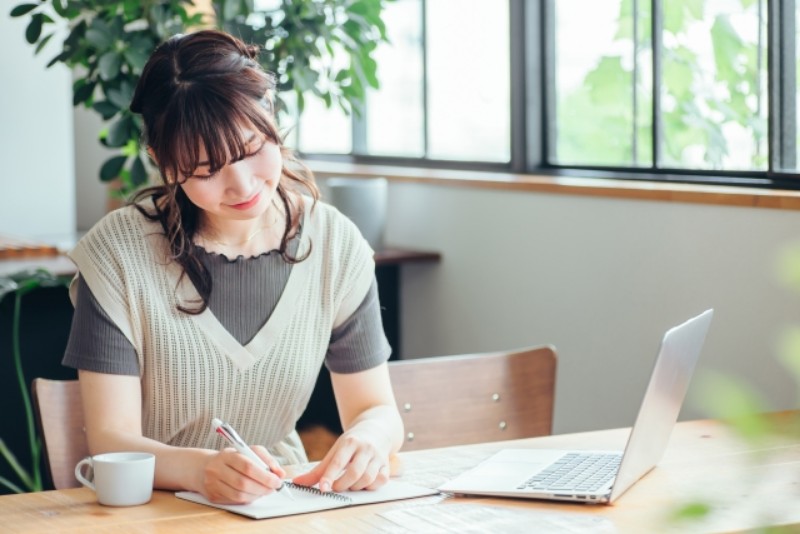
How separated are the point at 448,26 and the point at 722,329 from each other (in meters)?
1.75

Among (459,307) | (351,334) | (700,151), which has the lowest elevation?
(459,307)

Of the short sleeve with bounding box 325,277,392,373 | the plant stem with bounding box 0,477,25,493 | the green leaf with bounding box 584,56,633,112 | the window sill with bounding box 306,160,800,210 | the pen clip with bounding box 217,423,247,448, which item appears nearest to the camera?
the pen clip with bounding box 217,423,247,448

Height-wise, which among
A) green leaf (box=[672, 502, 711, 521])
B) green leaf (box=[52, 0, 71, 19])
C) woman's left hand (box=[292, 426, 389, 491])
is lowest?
woman's left hand (box=[292, 426, 389, 491])

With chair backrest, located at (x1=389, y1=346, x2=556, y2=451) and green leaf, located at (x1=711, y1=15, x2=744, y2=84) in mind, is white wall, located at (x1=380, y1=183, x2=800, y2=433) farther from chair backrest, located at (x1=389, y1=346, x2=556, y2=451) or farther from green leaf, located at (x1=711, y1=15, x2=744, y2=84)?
chair backrest, located at (x1=389, y1=346, x2=556, y2=451)

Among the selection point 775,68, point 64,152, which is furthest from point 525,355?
point 64,152

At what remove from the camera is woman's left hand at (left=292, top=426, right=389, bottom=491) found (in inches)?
53.8

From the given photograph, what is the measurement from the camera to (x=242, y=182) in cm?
152

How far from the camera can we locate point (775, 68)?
2.55m

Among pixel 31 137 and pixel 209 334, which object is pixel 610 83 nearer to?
pixel 209 334

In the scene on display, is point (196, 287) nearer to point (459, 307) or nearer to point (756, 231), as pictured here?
point (756, 231)

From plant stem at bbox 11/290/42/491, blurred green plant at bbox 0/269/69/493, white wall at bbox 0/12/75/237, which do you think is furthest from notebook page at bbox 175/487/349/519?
white wall at bbox 0/12/75/237

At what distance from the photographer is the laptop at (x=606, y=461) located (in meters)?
1.28

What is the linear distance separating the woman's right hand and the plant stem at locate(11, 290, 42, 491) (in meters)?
1.62

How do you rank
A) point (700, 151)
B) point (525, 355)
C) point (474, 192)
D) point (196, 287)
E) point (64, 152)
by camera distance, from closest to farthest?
point (196, 287) < point (525, 355) < point (700, 151) < point (474, 192) < point (64, 152)
